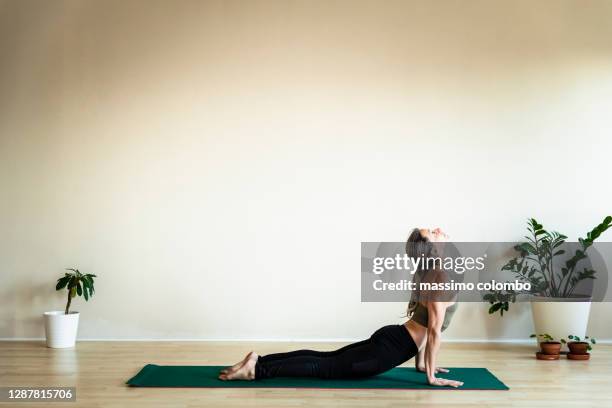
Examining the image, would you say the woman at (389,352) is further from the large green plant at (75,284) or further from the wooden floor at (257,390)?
the large green plant at (75,284)

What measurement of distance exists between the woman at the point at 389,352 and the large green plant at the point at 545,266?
1.48 meters

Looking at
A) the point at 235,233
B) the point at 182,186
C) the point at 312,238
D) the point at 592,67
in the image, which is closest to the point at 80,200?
the point at 182,186

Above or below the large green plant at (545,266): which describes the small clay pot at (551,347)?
below

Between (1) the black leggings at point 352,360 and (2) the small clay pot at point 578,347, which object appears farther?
(2) the small clay pot at point 578,347

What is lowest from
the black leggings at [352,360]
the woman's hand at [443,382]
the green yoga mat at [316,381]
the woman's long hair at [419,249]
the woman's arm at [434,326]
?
the green yoga mat at [316,381]

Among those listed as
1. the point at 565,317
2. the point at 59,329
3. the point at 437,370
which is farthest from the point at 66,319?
the point at 565,317

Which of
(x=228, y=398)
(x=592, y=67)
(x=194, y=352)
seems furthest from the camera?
(x=592, y=67)

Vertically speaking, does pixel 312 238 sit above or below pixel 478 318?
above

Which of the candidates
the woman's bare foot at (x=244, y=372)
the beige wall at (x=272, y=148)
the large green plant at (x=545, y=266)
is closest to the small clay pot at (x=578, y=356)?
the large green plant at (x=545, y=266)

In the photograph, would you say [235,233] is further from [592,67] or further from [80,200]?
[592,67]

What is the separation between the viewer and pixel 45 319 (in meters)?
5.00

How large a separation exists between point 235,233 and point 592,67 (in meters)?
3.08

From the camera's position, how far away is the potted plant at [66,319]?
16.3ft

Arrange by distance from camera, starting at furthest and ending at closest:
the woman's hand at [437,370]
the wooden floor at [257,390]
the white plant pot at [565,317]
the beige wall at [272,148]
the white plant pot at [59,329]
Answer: the beige wall at [272,148] < the white plant pot at [59,329] < the white plant pot at [565,317] < the woman's hand at [437,370] < the wooden floor at [257,390]
